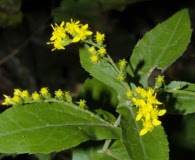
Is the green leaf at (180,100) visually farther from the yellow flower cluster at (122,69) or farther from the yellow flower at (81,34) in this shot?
the yellow flower at (81,34)

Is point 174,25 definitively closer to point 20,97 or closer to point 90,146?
point 90,146

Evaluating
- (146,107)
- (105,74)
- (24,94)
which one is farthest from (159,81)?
(24,94)

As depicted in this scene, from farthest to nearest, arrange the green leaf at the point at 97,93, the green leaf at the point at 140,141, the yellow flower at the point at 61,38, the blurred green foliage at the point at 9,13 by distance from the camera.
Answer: the blurred green foliage at the point at 9,13
the green leaf at the point at 97,93
the yellow flower at the point at 61,38
the green leaf at the point at 140,141

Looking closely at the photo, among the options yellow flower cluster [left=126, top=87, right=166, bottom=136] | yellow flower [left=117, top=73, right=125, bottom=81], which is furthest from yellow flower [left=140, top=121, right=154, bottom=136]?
yellow flower [left=117, top=73, right=125, bottom=81]

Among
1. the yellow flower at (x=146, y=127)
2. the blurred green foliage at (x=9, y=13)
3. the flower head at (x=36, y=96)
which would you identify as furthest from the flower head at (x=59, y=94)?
the blurred green foliage at (x=9, y=13)

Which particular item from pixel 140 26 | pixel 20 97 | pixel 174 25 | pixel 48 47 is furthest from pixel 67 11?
pixel 20 97

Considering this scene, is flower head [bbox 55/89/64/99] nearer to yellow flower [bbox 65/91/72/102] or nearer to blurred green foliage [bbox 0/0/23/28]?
yellow flower [bbox 65/91/72/102]
